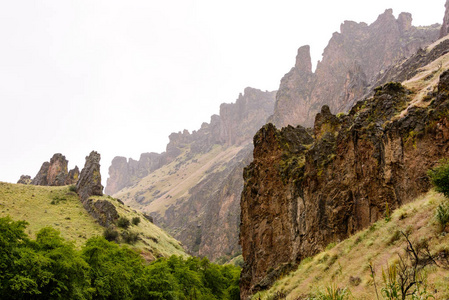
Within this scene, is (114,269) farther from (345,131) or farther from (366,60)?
(366,60)

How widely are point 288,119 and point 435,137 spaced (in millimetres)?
165937

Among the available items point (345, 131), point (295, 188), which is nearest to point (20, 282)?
point (295, 188)

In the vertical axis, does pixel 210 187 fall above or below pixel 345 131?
below

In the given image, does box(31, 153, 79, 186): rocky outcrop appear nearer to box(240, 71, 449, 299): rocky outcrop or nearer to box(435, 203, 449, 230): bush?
box(240, 71, 449, 299): rocky outcrop

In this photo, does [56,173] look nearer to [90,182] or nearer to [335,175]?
[90,182]

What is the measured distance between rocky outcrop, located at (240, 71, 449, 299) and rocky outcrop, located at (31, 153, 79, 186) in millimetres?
72980

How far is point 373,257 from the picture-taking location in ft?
44.5

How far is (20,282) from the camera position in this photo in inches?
709

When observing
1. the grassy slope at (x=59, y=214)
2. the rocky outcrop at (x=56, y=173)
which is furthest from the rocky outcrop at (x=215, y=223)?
the rocky outcrop at (x=56, y=173)

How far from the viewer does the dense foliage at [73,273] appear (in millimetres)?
18984

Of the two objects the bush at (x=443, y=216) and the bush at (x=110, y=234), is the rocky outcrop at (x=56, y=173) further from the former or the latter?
the bush at (x=443, y=216)

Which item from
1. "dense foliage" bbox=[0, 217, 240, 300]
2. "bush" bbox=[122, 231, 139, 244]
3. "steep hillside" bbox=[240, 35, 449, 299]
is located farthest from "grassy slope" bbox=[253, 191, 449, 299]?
"bush" bbox=[122, 231, 139, 244]

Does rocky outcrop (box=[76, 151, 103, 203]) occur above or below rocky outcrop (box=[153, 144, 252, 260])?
above

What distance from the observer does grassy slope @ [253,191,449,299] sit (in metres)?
10.4
